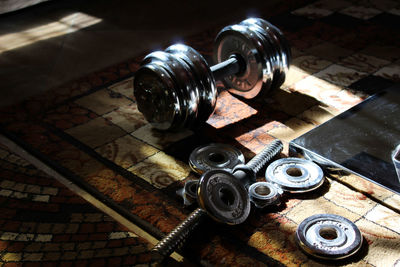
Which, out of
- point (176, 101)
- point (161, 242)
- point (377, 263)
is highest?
point (176, 101)

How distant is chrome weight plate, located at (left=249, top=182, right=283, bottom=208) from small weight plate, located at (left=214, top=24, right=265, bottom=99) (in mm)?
506

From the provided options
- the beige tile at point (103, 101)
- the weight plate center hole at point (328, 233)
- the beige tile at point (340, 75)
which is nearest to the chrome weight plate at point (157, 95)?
the beige tile at point (103, 101)

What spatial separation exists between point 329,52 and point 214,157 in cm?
99

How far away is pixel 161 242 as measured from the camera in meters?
1.33

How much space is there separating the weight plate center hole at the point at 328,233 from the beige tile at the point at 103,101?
946 mm

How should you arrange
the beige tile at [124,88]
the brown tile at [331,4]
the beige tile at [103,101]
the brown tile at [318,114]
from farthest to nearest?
the brown tile at [331,4]
the beige tile at [124,88]
the beige tile at [103,101]
the brown tile at [318,114]

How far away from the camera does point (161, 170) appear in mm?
1701

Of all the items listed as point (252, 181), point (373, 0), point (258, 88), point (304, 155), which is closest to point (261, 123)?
point (258, 88)

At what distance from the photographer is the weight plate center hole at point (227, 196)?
1441 millimetres

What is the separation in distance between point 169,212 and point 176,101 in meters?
0.37

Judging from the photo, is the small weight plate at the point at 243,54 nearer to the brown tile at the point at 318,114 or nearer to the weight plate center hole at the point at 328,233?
the brown tile at the point at 318,114

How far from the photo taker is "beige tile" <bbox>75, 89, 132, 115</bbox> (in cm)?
205

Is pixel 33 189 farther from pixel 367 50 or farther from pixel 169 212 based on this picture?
pixel 367 50

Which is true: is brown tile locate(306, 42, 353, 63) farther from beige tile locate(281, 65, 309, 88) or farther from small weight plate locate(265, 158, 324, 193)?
small weight plate locate(265, 158, 324, 193)
